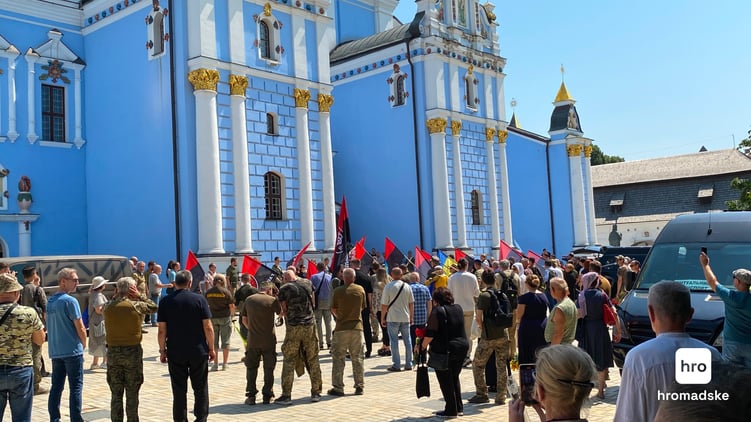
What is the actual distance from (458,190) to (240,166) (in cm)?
1192

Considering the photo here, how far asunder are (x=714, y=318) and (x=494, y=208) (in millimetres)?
24965

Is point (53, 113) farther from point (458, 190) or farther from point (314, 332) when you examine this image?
point (314, 332)

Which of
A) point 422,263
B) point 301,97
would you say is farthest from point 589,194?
point 422,263

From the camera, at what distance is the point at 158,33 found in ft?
79.5

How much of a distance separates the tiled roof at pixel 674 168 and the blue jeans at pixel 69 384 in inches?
2124

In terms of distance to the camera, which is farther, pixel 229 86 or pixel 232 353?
pixel 229 86

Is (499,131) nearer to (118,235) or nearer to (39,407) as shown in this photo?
(118,235)

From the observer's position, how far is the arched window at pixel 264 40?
2545cm

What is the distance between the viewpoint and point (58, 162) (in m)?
25.9

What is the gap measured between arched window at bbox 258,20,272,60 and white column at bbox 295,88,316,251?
161 centimetres

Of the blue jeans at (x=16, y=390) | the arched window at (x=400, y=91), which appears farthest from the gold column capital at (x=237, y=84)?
the blue jeans at (x=16, y=390)

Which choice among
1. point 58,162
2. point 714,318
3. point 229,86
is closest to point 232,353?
point 714,318

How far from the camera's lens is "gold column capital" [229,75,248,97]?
78.3 ft

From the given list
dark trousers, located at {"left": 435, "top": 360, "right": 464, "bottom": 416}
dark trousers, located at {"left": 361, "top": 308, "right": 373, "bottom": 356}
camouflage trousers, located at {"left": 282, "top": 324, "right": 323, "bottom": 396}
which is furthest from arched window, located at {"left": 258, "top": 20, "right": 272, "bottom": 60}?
dark trousers, located at {"left": 435, "top": 360, "right": 464, "bottom": 416}
